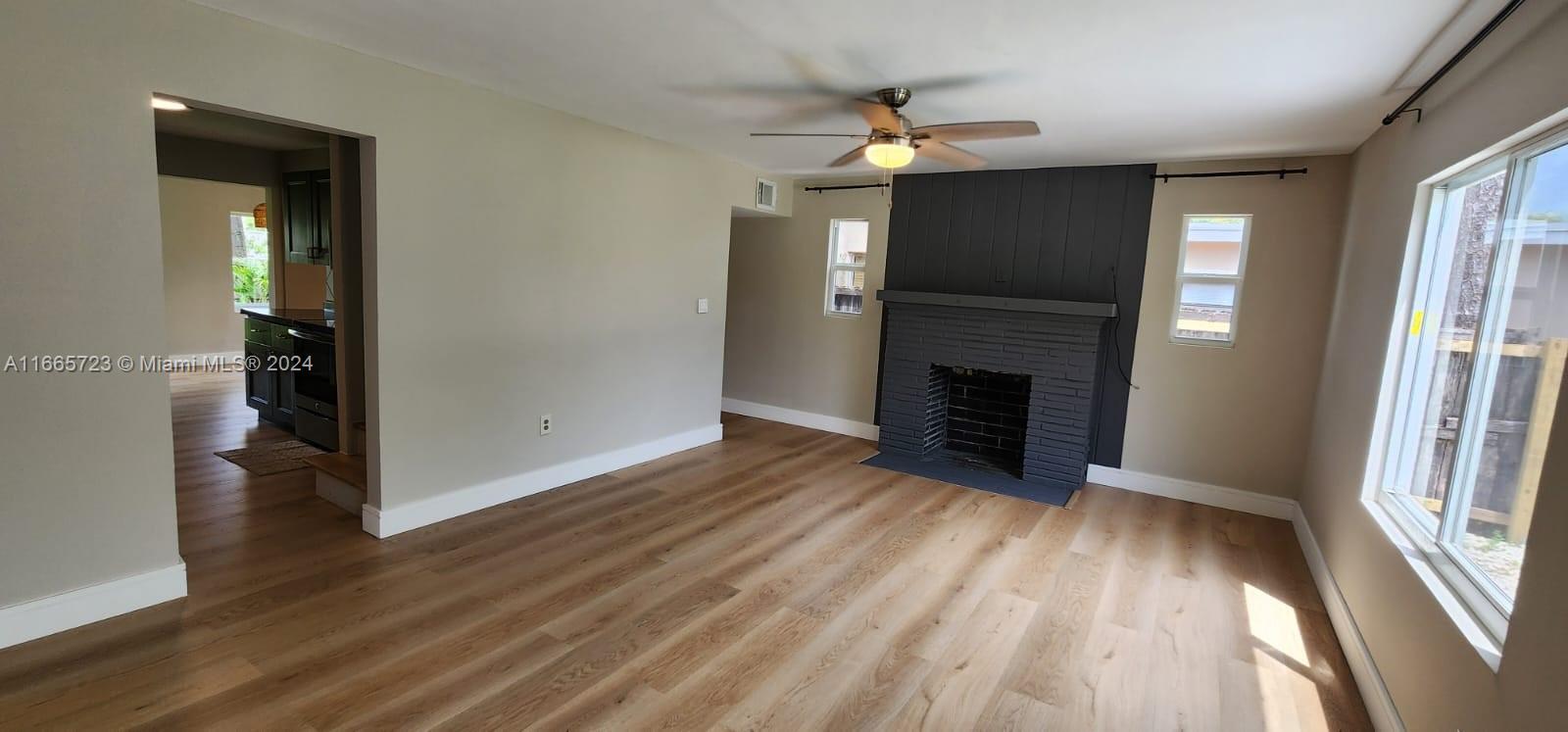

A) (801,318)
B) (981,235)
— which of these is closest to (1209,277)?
(981,235)

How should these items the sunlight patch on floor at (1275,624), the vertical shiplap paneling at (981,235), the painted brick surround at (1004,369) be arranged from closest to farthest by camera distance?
1. the sunlight patch on floor at (1275,624)
2. the painted brick surround at (1004,369)
3. the vertical shiplap paneling at (981,235)

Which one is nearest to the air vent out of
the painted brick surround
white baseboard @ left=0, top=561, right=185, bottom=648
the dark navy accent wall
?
the dark navy accent wall

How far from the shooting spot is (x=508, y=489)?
393 cm

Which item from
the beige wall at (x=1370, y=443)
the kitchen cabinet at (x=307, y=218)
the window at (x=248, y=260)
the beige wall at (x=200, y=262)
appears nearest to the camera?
the beige wall at (x=1370, y=443)

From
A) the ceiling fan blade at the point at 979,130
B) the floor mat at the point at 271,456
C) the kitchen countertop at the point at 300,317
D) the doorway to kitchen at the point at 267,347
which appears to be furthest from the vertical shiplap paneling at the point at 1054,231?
the floor mat at the point at 271,456

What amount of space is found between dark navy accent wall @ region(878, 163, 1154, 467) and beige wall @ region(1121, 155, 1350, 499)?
117mm

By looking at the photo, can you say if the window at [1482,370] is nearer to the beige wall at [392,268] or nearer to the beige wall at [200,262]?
the beige wall at [392,268]

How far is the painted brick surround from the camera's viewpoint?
4.79 metres

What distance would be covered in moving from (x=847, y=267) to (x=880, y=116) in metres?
3.06

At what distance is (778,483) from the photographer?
4.62 m

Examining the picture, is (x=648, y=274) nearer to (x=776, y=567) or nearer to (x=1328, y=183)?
(x=776, y=567)

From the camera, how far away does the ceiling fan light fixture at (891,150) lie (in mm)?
3102

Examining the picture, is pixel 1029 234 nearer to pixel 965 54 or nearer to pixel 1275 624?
pixel 965 54

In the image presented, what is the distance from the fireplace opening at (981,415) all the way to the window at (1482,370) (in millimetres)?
2611
